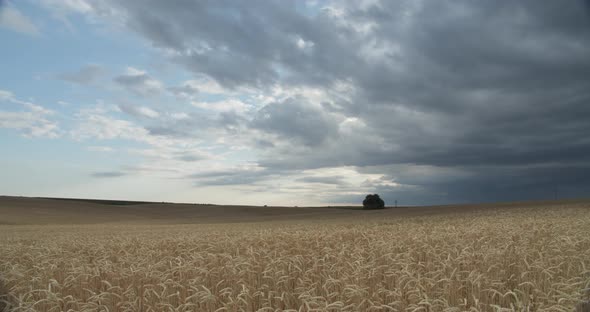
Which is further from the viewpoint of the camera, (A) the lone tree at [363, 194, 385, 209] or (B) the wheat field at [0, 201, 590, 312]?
(A) the lone tree at [363, 194, 385, 209]

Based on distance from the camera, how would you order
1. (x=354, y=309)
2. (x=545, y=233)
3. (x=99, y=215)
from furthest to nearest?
(x=99, y=215) → (x=545, y=233) → (x=354, y=309)

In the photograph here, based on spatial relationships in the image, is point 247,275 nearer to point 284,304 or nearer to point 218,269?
point 218,269

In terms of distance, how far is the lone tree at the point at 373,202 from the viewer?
8800 cm

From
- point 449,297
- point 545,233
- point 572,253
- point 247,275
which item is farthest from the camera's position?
point 545,233

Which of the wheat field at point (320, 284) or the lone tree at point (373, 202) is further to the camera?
the lone tree at point (373, 202)

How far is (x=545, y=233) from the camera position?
1142 centimetres

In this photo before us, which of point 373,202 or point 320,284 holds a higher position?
point 373,202

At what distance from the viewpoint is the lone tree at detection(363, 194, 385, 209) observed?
289 ft

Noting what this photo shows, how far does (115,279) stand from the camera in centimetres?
665

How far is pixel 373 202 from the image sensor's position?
88.6m

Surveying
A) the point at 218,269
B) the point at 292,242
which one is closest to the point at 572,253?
the point at 292,242

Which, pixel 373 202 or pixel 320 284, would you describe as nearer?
pixel 320 284

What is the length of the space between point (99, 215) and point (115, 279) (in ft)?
197

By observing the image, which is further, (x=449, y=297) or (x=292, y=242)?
(x=292, y=242)
